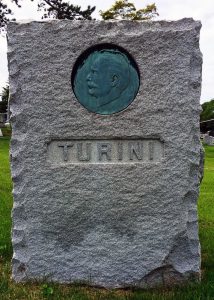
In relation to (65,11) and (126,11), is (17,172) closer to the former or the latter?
(65,11)

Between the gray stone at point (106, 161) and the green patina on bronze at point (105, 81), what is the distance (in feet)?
0.22

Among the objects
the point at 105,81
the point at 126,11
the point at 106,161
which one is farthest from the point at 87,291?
the point at 126,11

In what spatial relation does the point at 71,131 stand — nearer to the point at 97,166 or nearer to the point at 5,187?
the point at 97,166

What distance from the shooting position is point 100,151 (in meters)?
4.05

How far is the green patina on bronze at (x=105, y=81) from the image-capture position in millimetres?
4031

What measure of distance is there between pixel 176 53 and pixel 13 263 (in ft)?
6.88

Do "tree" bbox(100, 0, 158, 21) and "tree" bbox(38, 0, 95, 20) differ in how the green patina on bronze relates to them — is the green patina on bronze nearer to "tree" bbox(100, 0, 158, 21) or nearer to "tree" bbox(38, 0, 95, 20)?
"tree" bbox(38, 0, 95, 20)

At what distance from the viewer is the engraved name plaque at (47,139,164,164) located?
4051 mm

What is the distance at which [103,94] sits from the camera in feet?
13.3

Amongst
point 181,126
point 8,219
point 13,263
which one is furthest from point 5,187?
point 181,126

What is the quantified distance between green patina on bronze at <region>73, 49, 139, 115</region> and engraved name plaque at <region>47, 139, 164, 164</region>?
27 cm

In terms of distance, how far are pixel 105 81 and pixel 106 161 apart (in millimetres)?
629

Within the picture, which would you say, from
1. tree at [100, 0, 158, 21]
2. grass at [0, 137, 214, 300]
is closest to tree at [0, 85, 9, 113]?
tree at [100, 0, 158, 21]

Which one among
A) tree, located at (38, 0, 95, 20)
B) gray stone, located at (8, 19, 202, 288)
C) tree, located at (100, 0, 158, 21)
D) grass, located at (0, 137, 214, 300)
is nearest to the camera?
grass, located at (0, 137, 214, 300)
